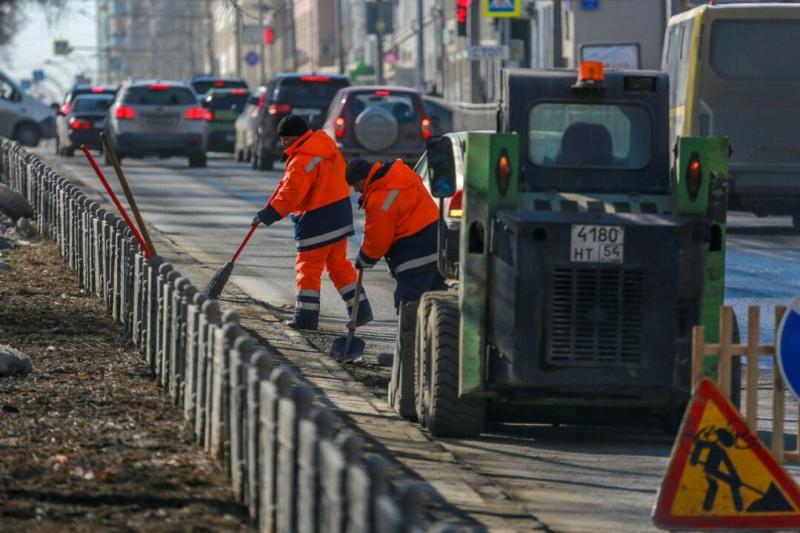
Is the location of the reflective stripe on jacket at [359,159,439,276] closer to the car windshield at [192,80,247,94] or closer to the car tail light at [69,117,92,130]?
the car tail light at [69,117,92,130]

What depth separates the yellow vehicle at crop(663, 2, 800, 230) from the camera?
23.0 m

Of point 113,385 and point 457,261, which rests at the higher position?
point 457,261

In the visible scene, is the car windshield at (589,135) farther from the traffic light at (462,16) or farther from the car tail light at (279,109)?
the traffic light at (462,16)

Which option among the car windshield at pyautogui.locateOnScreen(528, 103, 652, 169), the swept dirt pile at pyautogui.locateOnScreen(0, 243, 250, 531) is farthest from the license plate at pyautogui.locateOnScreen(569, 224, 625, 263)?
the swept dirt pile at pyautogui.locateOnScreen(0, 243, 250, 531)

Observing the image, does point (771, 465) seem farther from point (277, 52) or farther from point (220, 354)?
point (277, 52)

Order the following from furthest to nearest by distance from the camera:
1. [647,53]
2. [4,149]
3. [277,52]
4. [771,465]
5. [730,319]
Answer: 1. [277,52]
2. [647,53]
3. [4,149]
4. [730,319]
5. [771,465]

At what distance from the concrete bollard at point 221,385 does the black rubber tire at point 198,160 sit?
30.1 m

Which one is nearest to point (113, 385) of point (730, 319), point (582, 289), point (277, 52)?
point (582, 289)

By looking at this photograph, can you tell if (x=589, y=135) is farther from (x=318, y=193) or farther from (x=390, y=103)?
(x=390, y=103)

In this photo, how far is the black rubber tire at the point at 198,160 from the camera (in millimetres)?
38594

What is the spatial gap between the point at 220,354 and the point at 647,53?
37.1 m

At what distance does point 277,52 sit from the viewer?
120 meters

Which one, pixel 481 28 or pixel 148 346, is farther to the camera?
pixel 481 28

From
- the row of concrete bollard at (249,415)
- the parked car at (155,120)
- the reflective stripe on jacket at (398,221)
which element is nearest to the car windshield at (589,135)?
the row of concrete bollard at (249,415)
